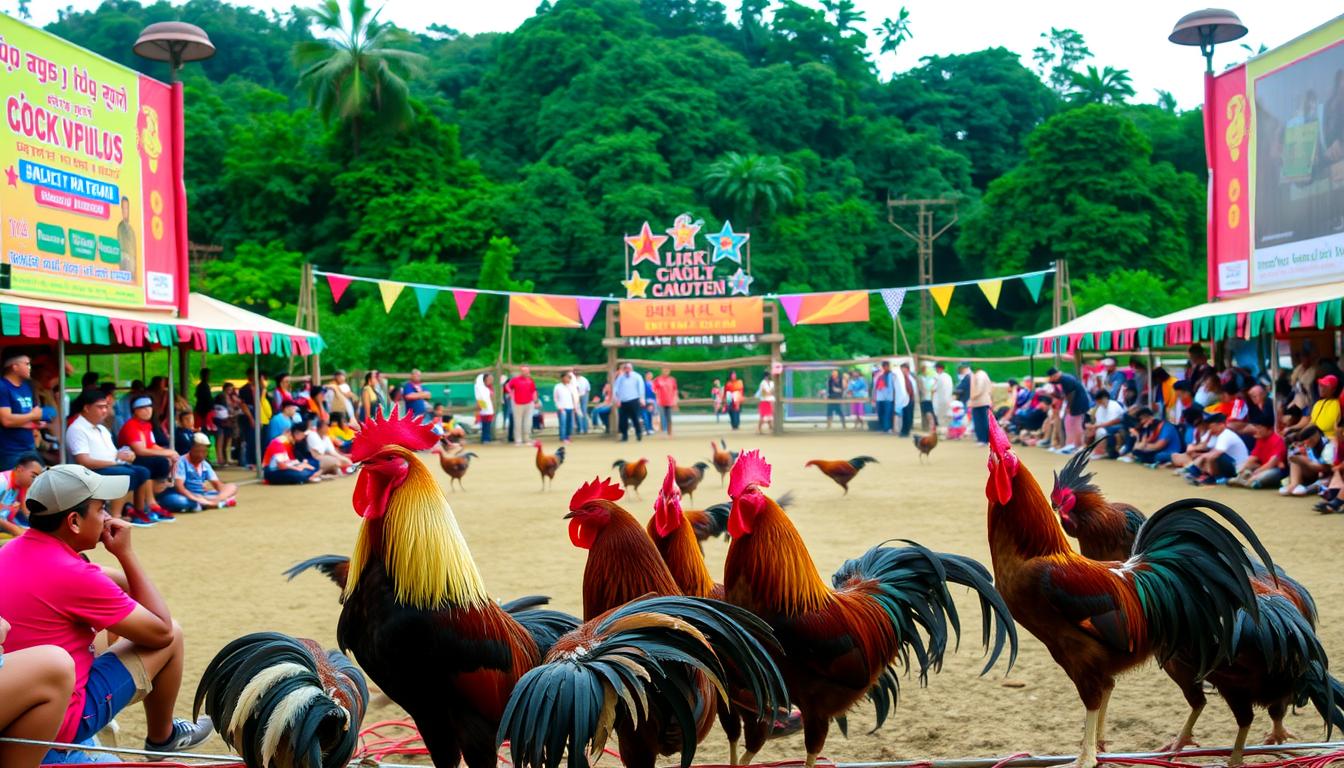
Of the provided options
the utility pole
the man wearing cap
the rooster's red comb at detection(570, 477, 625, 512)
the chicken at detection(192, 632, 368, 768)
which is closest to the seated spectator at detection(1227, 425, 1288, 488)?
the rooster's red comb at detection(570, 477, 625, 512)

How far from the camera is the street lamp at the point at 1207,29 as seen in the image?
15.0 meters

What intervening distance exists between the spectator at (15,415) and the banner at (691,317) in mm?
18273

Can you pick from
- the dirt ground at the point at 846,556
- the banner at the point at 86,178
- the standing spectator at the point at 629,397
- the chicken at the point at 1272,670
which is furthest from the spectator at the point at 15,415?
the standing spectator at the point at 629,397

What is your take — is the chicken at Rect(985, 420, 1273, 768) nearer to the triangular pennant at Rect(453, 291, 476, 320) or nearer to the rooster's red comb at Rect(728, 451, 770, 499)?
the rooster's red comb at Rect(728, 451, 770, 499)

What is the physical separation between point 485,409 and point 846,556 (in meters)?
16.3

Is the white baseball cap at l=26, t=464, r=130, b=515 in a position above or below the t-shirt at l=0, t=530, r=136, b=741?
above

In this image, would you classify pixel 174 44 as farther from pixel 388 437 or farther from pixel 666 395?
pixel 666 395

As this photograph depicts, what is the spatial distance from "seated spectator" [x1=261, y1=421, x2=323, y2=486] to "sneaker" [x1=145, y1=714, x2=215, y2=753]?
11.7m

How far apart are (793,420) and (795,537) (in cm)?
2475

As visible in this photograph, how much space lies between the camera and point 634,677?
3061 millimetres

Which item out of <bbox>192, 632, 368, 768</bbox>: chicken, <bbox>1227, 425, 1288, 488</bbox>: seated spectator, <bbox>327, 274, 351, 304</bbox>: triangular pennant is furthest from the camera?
<bbox>327, 274, 351, 304</bbox>: triangular pennant

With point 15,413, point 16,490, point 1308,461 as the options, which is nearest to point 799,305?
point 1308,461

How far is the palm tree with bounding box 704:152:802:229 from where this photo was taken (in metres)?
48.9

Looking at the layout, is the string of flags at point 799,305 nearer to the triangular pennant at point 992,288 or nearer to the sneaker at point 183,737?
the triangular pennant at point 992,288
